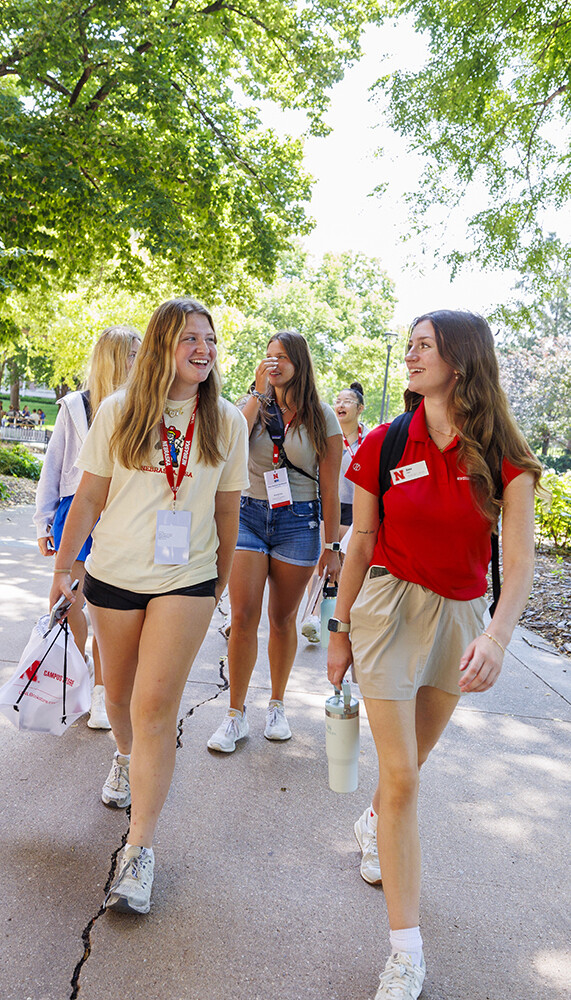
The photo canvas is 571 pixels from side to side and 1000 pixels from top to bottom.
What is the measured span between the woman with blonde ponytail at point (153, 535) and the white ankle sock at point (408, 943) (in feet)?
2.79

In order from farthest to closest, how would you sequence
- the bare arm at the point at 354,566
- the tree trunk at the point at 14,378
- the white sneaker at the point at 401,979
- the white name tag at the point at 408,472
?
the tree trunk at the point at 14,378 → the bare arm at the point at 354,566 → the white name tag at the point at 408,472 → the white sneaker at the point at 401,979

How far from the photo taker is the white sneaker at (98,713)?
13.1 ft

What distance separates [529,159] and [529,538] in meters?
9.14

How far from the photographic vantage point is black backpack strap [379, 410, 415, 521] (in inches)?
96.7

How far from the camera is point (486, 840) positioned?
10.6 feet

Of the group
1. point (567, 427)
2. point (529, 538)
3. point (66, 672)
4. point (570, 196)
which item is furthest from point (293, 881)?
point (567, 427)

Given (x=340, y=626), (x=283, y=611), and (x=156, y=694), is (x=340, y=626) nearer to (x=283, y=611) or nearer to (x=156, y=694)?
(x=156, y=694)

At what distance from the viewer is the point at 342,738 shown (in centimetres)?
257

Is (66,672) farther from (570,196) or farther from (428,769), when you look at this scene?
(570,196)

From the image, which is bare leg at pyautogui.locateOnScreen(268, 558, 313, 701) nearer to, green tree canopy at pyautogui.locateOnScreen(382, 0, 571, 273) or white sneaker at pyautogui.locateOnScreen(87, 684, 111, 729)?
white sneaker at pyautogui.locateOnScreen(87, 684, 111, 729)

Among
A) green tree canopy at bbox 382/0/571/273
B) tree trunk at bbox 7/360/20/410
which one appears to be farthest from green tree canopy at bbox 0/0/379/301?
tree trunk at bbox 7/360/20/410

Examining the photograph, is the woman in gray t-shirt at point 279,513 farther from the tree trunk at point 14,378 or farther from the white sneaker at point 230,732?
the tree trunk at point 14,378

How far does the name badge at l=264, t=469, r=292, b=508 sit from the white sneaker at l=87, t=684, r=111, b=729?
1.43 m

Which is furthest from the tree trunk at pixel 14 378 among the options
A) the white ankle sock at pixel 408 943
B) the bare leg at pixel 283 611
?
the white ankle sock at pixel 408 943
